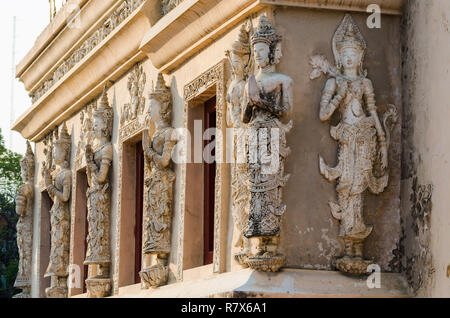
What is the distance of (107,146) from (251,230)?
17.9ft

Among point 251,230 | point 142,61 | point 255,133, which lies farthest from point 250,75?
point 142,61

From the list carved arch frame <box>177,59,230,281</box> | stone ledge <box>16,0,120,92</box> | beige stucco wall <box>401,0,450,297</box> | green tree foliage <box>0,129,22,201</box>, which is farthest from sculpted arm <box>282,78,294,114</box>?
green tree foliage <box>0,129,22,201</box>

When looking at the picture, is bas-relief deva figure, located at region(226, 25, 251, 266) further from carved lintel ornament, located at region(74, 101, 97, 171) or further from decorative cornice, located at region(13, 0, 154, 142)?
carved lintel ornament, located at region(74, 101, 97, 171)

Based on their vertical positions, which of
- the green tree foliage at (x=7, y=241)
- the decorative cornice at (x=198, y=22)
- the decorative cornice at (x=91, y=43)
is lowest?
the green tree foliage at (x=7, y=241)

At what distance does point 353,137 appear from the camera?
11477mm

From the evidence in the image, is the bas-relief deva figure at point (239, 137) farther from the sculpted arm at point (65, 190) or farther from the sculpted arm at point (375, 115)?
the sculpted arm at point (65, 190)

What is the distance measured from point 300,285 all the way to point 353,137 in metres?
1.54

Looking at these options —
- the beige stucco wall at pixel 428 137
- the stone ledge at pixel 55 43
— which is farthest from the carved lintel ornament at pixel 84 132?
the beige stucco wall at pixel 428 137

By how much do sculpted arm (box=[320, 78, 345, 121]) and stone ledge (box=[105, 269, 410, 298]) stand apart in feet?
5.02

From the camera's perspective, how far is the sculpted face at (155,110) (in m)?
14.0

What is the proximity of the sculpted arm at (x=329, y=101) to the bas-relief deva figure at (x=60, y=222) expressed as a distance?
7.54 m

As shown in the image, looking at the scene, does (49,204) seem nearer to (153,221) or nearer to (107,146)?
(107,146)

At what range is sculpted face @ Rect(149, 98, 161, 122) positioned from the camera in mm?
13992

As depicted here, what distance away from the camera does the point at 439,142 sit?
11.1 m
